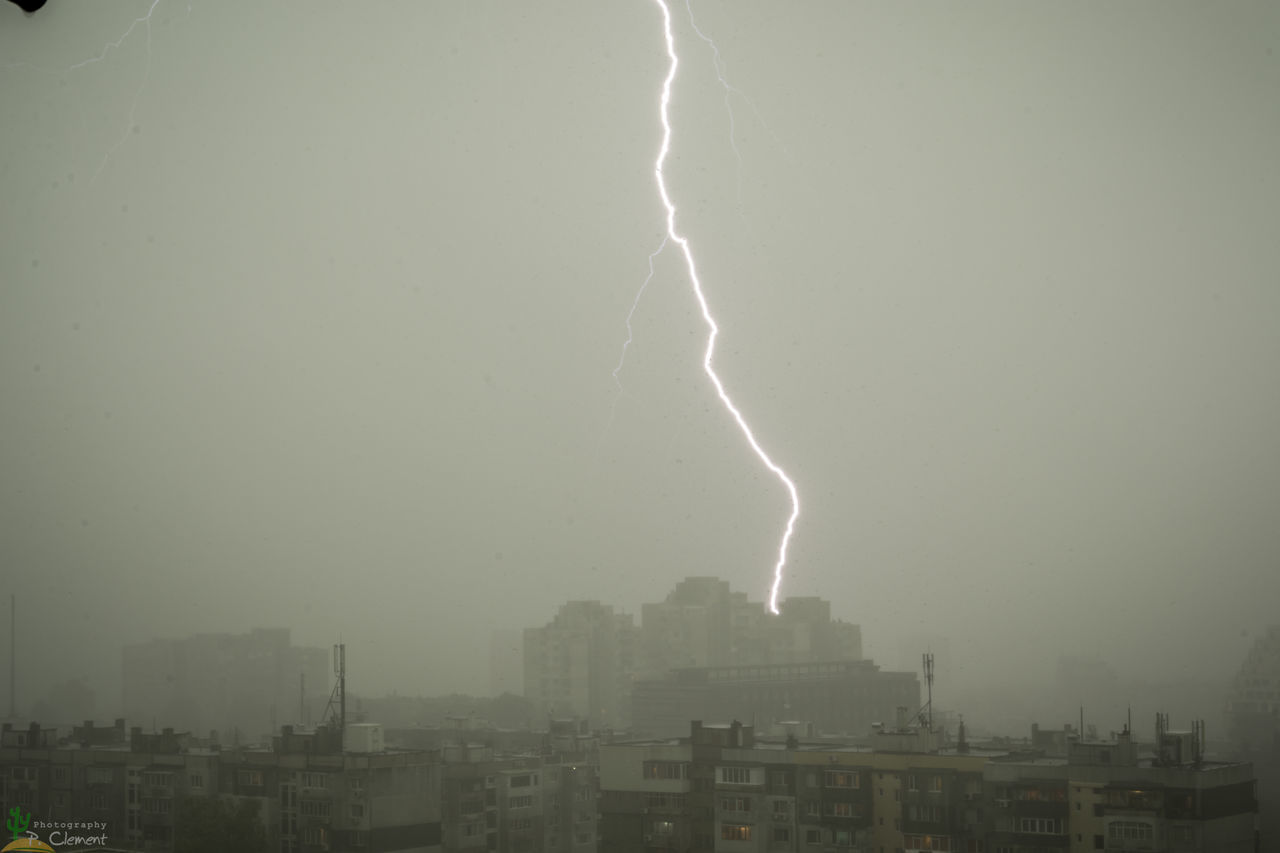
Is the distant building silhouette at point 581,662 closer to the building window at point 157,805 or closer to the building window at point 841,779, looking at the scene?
the building window at point 157,805

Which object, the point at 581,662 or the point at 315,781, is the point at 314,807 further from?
the point at 581,662

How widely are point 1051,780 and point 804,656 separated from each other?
45.7 feet

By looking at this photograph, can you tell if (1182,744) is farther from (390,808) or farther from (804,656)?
(804,656)

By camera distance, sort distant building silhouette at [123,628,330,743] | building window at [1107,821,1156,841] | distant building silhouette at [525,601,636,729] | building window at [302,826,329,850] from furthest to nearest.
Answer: distant building silhouette at [525,601,636,729] < distant building silhouette at [123,628,330,743] < building window at [302,826,329,850] < building window at [1107,821,1156,841]

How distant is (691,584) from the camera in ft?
73.5

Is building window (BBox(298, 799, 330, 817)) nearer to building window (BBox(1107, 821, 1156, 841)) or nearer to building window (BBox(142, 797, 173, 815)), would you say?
building window (BBox(142, 797, 173, 815))

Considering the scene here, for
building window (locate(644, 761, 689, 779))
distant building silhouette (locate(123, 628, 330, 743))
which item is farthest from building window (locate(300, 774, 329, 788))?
distant building silhouette (locate(123, 628, 330, 743))

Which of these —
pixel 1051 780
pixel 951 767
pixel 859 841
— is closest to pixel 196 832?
pixel 859 841

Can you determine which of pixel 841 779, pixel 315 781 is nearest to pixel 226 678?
pixel 315 781

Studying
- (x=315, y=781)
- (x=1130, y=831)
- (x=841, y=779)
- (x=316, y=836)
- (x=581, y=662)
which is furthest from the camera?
(x=581, y=662)

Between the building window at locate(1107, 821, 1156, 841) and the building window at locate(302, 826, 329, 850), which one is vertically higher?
the building window at locate(1107, 821, 1156, 841)

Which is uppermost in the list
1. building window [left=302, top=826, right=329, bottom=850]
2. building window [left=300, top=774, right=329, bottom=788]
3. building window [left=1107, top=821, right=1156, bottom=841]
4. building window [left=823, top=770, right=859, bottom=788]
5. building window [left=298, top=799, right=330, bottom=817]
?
building window [left=823, top=770, right=859, bottom=788]

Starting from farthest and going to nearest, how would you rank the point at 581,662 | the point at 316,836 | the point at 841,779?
the point at 581,662
the point at 316,836
the point at 841,779

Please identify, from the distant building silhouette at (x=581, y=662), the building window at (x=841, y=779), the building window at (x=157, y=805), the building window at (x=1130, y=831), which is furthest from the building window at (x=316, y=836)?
the distant building silhouette at (x=581, y=662)
